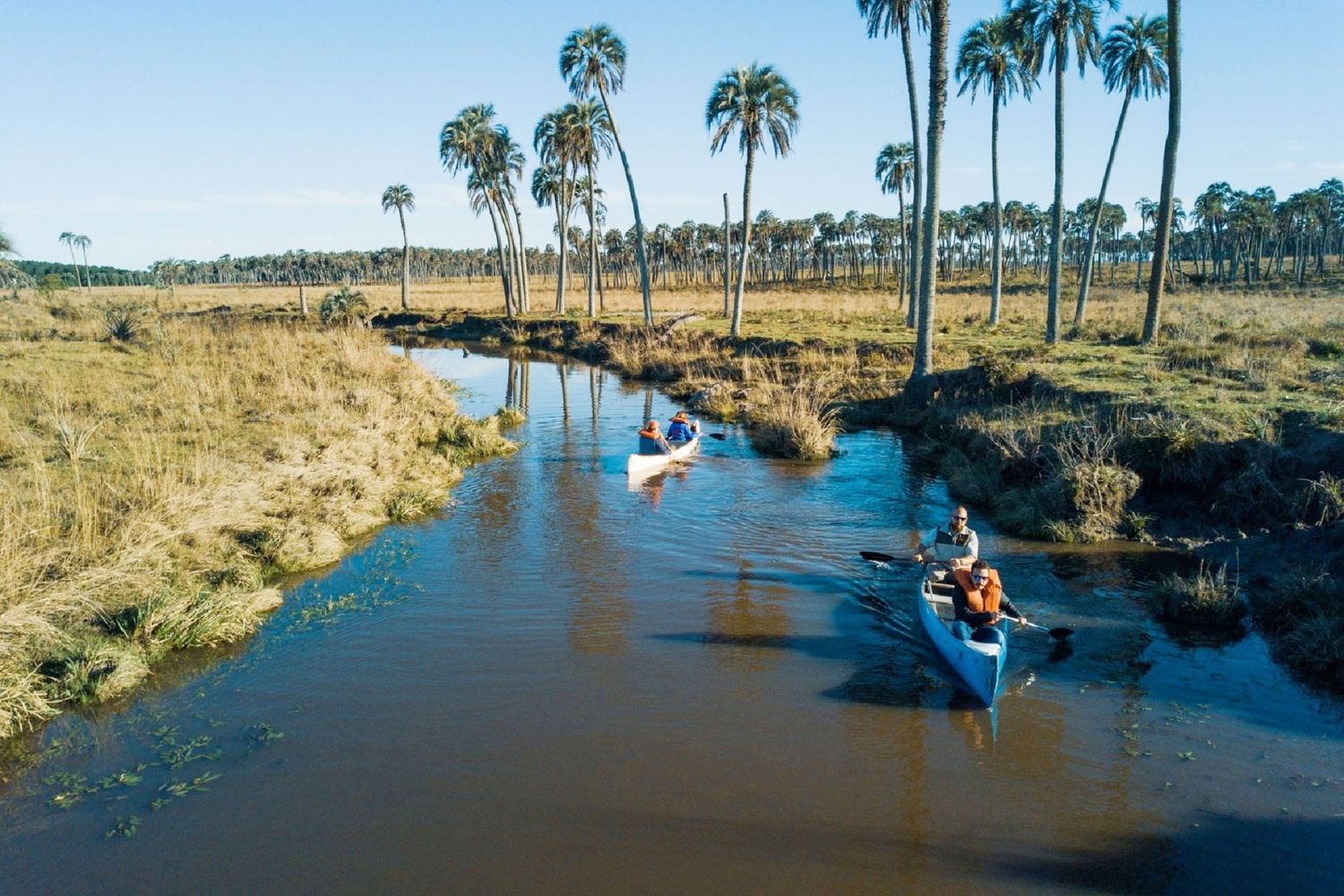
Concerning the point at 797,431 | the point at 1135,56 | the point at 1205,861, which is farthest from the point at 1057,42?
the point at 1205,861

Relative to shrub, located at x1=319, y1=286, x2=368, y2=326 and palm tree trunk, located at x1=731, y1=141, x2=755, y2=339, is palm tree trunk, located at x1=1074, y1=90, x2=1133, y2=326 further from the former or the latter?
shrub, located at x1=319, y1=286, x2=368, y2=326

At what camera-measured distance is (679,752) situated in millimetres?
8125

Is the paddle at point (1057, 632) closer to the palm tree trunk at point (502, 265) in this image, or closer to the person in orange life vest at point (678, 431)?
the person in orange life vest at point (678, 431)

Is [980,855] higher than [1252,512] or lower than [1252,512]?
lower

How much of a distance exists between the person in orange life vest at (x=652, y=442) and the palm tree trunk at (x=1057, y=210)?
1666 cm

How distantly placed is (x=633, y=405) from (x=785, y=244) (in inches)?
3423

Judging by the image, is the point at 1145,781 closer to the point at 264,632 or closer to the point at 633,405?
the point at 264,632

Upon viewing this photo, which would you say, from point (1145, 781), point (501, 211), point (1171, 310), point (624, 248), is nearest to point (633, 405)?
point (1145, 781)

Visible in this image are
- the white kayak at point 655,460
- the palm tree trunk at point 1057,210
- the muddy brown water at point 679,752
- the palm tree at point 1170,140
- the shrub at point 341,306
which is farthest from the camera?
the shrub at point 341,306

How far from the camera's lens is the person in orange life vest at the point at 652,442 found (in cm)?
1939

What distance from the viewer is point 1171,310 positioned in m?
37.1

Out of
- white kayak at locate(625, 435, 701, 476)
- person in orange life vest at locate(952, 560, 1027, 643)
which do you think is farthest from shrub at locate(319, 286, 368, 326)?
person in orange life vest at locate(952, 560, 1027, 643)

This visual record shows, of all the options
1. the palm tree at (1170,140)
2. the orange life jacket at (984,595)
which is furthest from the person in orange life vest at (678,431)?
the palm tree at (1170,140)

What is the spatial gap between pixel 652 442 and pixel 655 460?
0.61 metres
